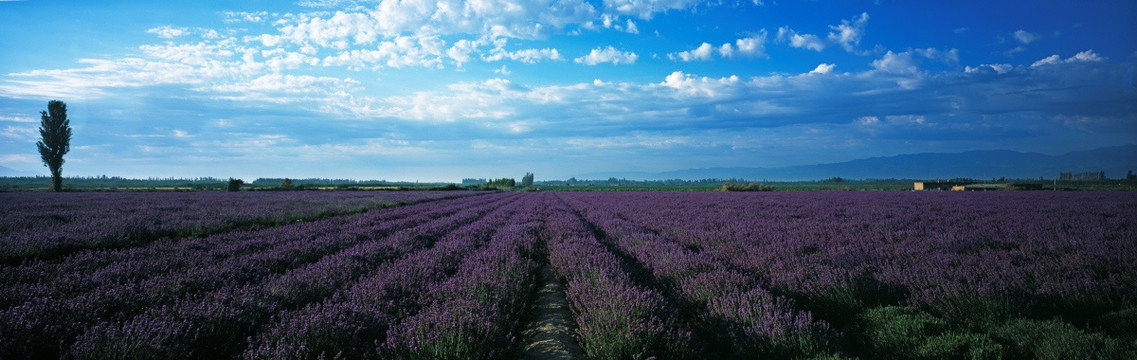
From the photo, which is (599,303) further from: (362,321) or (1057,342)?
(1057,342)

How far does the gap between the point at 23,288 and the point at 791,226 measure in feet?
31.8

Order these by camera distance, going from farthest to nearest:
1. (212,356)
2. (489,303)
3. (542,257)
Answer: (542,257) → (489,303) → (212,356)

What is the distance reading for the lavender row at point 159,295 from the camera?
2.58 m

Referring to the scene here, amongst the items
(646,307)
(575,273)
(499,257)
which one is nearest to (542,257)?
(499,257)

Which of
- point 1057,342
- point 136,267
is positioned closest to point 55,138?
point 136,267

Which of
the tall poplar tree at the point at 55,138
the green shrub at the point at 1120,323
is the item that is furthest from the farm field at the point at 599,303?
the tall poplar tree at the point at 55,138

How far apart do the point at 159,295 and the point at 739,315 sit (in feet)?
15.0

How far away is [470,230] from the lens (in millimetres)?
8648

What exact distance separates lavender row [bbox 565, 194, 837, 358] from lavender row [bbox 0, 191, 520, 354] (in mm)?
3275

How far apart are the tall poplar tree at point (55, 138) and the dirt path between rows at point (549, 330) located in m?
56.8

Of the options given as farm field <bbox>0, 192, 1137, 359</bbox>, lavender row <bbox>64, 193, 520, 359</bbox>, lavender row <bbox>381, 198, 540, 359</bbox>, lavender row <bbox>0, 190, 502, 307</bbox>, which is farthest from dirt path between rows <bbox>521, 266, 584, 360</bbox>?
lavender row <bbox>0, 190, 502, 307</bbox>

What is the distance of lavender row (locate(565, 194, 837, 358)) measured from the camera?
2.58 meters

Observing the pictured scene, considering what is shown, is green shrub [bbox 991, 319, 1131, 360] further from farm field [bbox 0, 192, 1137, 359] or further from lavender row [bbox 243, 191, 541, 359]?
lavender row [bbox 243, 191, 541, 359]

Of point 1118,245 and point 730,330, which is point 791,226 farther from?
point 730,330
